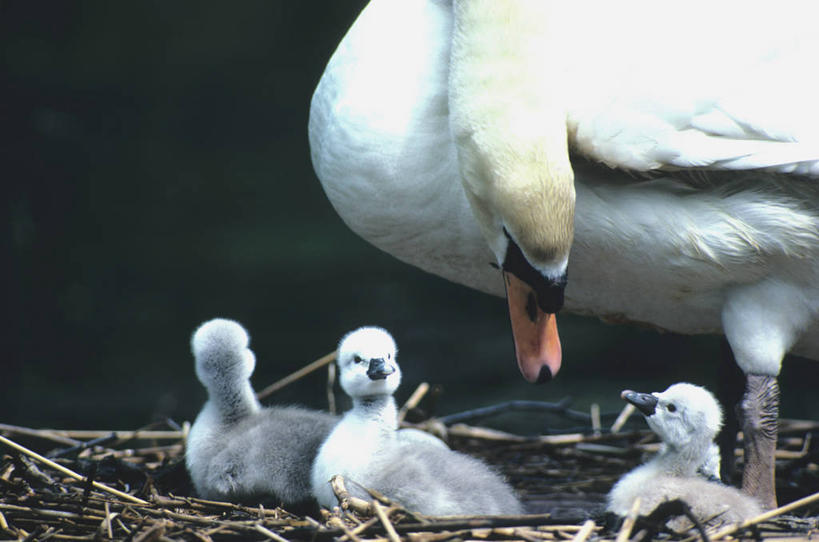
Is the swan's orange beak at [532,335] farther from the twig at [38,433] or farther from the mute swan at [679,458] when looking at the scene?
the twig at [38,433]

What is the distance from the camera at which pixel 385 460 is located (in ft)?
11.1

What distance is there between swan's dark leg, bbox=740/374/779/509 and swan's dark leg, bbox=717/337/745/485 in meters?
0.45

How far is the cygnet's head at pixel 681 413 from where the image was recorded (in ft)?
11.0

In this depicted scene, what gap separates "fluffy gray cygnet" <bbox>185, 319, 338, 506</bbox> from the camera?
357 cm

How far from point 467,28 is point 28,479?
1.70m

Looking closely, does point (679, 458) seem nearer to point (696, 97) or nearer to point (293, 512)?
point (696, 97)

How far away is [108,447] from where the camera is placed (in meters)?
4.59

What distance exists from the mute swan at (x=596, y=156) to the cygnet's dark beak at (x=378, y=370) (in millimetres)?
360

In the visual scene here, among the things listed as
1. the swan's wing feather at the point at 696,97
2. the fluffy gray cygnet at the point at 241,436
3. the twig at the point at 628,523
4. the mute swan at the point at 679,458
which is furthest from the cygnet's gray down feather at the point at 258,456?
the swan's wing feather at the point at 696,97

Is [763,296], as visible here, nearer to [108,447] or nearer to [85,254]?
[108,447]

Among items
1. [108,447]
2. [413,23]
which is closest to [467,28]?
[413,23]

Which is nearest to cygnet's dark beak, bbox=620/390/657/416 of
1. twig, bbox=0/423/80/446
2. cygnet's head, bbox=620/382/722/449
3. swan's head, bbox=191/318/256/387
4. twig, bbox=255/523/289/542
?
cygnet's head, bbox=620/382/722/449

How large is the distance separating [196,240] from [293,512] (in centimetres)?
370

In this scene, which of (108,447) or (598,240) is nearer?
(598,240)
